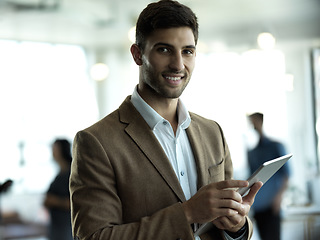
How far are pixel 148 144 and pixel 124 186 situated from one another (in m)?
0.14

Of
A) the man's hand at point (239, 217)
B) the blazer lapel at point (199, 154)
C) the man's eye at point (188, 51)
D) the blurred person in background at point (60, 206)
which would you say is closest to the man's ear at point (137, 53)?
the man's eye at point (188, 51)

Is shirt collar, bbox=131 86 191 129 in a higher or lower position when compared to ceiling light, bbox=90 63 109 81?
lower

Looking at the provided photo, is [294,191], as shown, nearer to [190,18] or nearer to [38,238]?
[38,238]

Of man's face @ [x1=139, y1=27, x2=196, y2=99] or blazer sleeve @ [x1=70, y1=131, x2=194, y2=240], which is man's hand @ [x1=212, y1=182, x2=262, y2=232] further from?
man's face @ [x1=139, y1=27, x2=196, y2=99]

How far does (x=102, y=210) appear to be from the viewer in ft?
4.19

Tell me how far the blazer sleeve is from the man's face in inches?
9.9

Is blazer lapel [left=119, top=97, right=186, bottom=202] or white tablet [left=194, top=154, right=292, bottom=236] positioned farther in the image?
blazer lapel [left=119, top=97, right=186, bottom=202]

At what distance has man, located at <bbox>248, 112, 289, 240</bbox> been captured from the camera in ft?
13.2

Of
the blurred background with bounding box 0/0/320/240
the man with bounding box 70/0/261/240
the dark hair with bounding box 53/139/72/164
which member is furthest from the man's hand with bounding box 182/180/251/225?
the blurred background with bounding box 0/0/320/240

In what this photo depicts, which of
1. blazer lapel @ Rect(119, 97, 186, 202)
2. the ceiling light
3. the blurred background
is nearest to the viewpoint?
blazer lapel @ Rect(119, 97, 186, 202)

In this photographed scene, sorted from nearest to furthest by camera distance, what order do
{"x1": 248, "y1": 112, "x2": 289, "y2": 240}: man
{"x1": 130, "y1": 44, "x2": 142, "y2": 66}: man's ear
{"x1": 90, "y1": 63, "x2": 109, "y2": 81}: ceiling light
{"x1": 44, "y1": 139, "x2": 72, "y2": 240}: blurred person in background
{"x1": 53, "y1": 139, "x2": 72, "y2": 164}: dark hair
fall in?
{"x1": 130, "y1": 44, "x2": 142, "y2": 66}: man's ear, {"x1": 44, "y1": 139, "x2": 72, "y2": 240}: blurred person in background, {"x1": 248, "y1": 112, "x2": 289, "y2": 240}: man, {"x1": 53, "y1": 139, "x2": 72, "y2": 164}: dark hair, {"x1": 90, "y1": 63, "x2": 109, "y2": 81}: ceiling light

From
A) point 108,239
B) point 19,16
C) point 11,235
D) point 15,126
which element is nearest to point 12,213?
point 11,235

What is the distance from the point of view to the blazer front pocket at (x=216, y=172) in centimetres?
147

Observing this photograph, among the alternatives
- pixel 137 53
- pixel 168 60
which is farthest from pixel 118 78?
pixel 168 60
